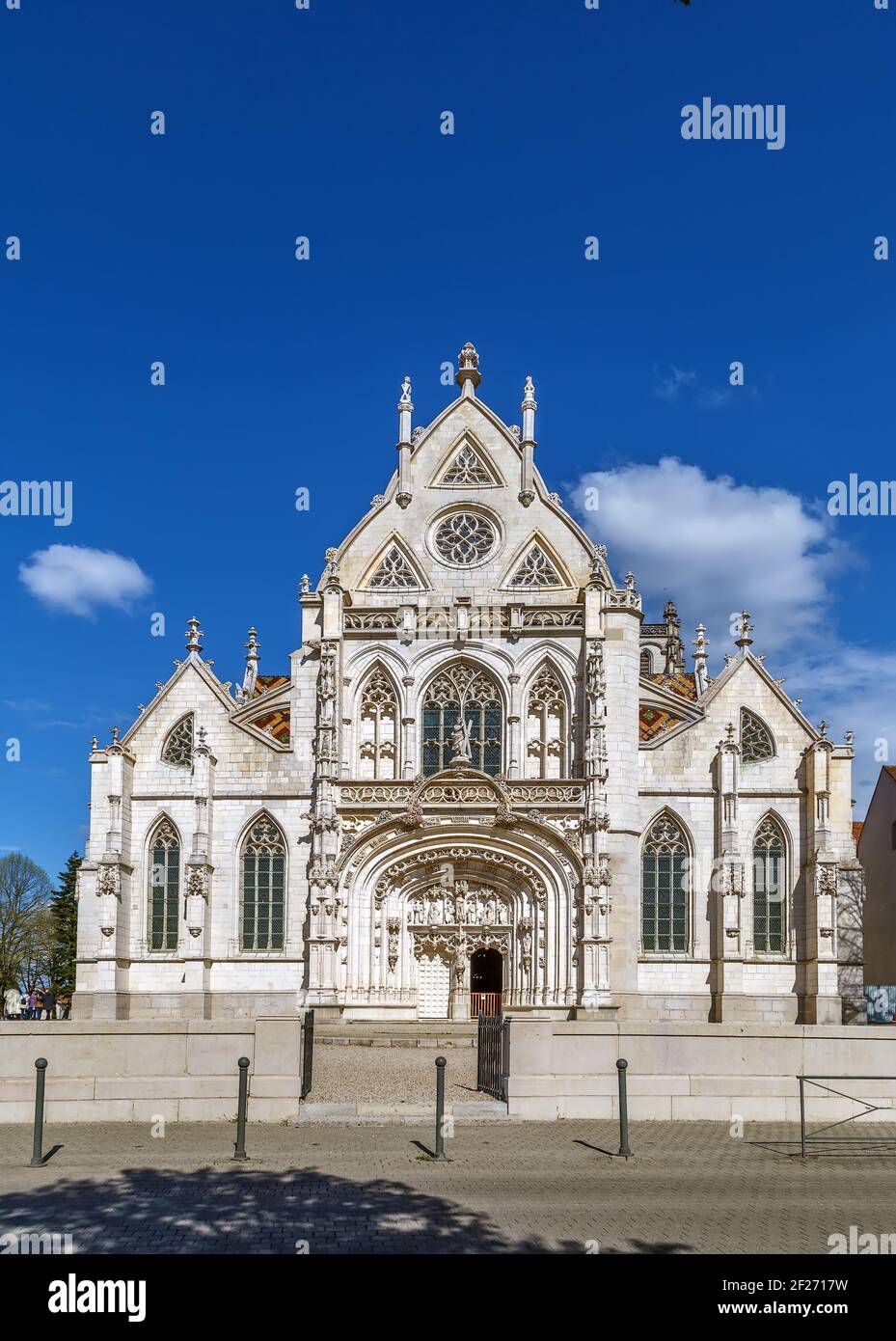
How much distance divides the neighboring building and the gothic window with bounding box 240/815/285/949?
73.5ft

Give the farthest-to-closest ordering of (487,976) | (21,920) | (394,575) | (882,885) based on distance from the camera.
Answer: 1. (21,920)
2. (882,885)
3. (394,575)
4. (487,976)

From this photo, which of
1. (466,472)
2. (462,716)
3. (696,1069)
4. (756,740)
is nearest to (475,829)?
(462,716)

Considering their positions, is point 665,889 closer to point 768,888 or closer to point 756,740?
point 768,888

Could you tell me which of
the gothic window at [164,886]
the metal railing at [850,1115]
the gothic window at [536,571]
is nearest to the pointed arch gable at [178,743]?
the gothic window at [164,886]

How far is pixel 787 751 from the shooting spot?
37.5m

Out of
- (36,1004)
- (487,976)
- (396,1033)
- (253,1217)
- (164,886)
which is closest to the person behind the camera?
(253,1217)

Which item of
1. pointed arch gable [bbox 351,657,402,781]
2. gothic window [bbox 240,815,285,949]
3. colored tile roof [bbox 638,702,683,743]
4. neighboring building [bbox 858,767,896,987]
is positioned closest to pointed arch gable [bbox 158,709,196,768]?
gothic window [bbox 240,815,285,949]

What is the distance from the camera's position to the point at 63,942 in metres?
62.7

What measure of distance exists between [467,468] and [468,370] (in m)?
3.52

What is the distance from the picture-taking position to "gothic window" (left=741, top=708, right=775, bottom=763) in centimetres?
3766

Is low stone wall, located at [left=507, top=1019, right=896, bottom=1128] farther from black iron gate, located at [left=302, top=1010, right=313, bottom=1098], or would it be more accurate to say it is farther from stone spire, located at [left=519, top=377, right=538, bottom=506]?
stone spire, located at [left=519, top=377, right=538, bottom=506]

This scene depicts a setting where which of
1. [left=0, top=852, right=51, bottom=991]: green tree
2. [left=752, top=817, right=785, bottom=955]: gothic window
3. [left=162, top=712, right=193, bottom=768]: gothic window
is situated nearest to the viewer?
[left=752, top=817, right=785, bottom=955]: gothic window
